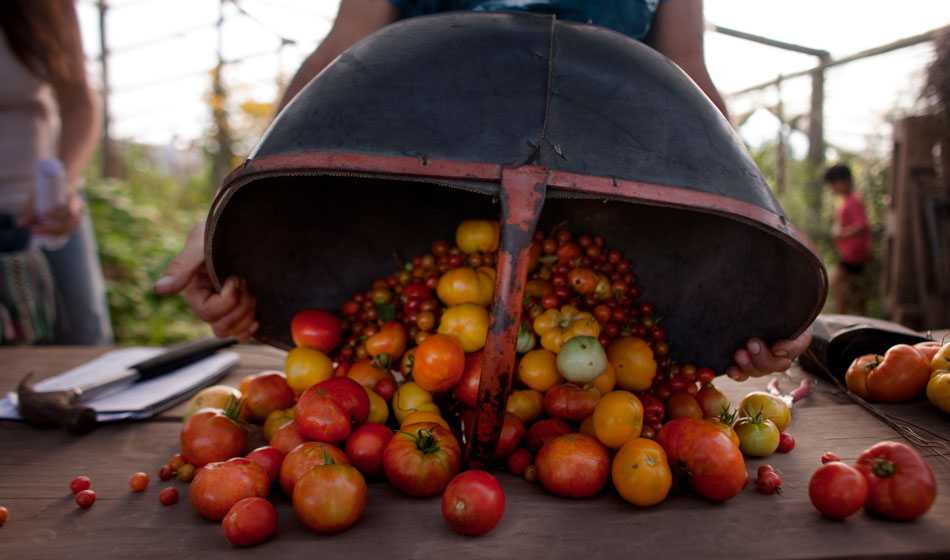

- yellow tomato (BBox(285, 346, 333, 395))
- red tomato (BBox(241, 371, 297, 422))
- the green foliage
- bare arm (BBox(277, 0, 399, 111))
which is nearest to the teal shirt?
bare arm (BBox(277, 0, 399, 111))

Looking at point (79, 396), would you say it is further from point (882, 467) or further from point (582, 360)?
point (882, 467)

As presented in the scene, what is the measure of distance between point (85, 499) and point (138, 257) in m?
5.84

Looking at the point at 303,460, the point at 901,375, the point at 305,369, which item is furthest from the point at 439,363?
the point at 901,375

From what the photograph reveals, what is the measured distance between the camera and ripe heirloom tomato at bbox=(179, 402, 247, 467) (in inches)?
51.4

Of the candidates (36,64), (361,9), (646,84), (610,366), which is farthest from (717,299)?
(36,64)

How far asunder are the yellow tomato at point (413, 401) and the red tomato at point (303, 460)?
222mm

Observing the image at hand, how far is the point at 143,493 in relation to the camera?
124 cm

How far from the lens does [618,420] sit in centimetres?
116

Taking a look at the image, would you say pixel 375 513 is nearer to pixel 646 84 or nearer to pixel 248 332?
pixel 248 332

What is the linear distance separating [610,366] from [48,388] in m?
1.82

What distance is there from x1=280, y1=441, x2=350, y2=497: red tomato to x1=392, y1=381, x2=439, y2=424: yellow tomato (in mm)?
222

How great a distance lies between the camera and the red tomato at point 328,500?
101cm

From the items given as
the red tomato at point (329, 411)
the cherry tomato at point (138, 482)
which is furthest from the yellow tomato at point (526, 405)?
the cherry tomato at point (138, 482)

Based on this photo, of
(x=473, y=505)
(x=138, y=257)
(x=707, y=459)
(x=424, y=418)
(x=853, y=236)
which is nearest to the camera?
(x=473, y=505)
